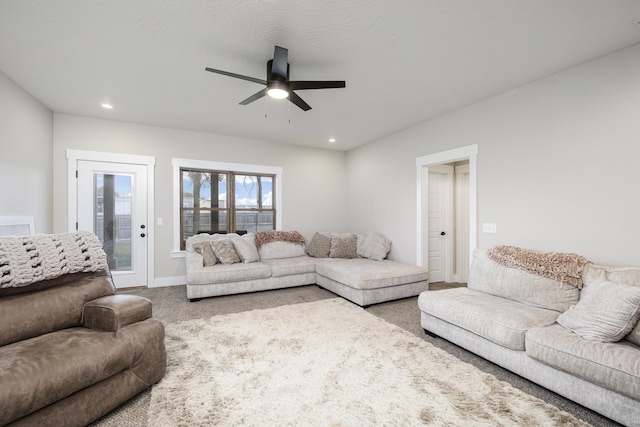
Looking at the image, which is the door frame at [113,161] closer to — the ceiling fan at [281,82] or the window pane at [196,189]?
the window pane at [196,189]

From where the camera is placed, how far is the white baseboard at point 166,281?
4762 mm

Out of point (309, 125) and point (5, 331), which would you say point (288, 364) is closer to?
point (5, 331)

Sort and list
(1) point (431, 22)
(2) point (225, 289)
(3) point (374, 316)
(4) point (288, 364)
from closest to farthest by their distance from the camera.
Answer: (1) point (431, 22) → (4) point (288, 364) → (3) point (374, 316) → (2) point (225, 289)

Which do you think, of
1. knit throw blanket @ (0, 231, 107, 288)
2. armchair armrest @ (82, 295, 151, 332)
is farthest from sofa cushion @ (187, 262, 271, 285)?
armchair armrest @ (82, 295, 151, 332)

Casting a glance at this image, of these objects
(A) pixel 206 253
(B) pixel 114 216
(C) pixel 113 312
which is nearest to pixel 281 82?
(C) pixel 113 312

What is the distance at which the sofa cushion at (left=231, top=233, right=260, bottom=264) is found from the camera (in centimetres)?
467

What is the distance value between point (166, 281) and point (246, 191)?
2105 millimetres

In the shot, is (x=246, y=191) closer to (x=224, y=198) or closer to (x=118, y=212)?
(x=224, y=198)

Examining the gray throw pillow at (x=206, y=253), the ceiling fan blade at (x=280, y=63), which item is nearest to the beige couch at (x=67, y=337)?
the gray throw pillow at (x=206, y=253)

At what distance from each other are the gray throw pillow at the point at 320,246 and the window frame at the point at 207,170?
0.81 meters

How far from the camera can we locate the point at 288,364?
2334mm

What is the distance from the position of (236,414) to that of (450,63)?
11.0 feet

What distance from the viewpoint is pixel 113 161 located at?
4.47 metres

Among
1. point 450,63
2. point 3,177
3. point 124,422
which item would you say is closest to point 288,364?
point 124,422
